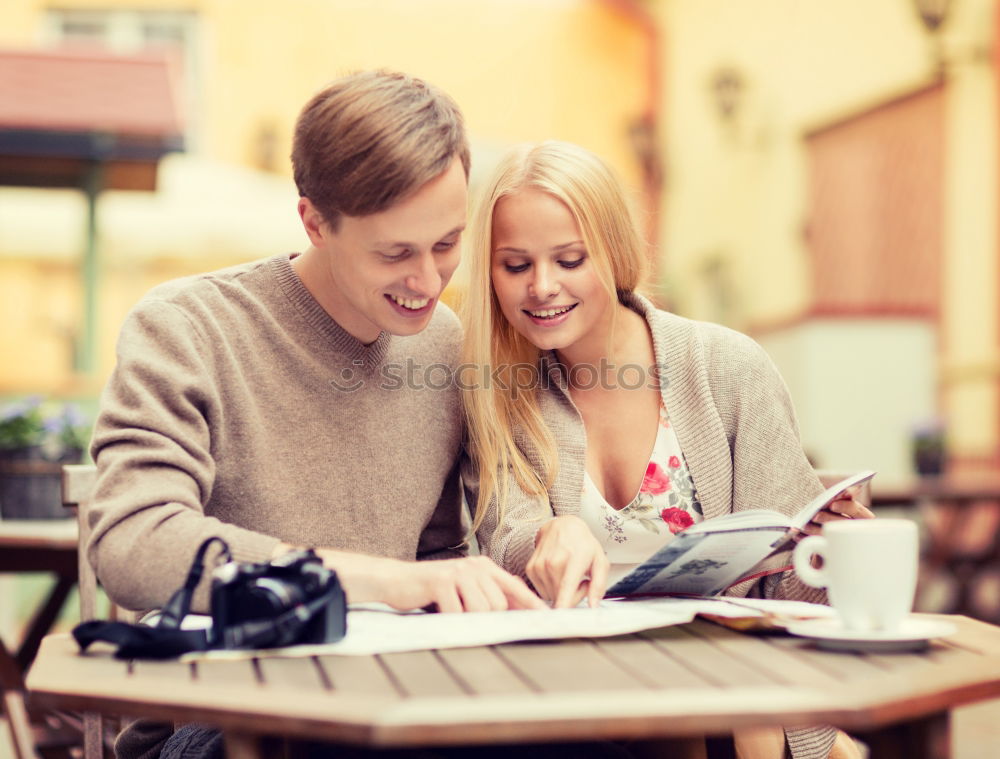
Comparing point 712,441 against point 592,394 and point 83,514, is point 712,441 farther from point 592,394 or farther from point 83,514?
point 83,514

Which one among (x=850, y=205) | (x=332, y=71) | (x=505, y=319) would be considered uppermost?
(x=332, y=71)

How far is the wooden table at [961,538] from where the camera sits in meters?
5.30

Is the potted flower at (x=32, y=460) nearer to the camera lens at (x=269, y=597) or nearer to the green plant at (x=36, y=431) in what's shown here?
the green plant at (x=36, y=431)

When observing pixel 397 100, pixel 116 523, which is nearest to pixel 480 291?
pixel 397 100

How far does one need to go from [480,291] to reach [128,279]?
897 cm

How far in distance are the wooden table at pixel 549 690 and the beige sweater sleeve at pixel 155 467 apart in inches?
5.6

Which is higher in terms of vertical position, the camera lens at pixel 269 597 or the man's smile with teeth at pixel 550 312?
the man's smile with teeth at pixel 550 312

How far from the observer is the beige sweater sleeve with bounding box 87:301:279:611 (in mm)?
1439

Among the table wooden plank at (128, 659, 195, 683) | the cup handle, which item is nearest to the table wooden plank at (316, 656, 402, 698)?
the table wooden plank at (128, 659, 195, 683)

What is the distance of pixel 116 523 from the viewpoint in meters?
1.48

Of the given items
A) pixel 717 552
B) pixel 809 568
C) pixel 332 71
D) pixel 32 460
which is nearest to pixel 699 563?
pixel 717 552

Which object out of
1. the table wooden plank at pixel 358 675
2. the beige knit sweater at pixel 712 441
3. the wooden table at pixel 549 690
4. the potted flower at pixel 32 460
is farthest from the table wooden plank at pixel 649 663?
the potted flower at pixel 32 460

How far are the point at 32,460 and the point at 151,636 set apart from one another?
6.91 ft

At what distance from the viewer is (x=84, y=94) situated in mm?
6770
